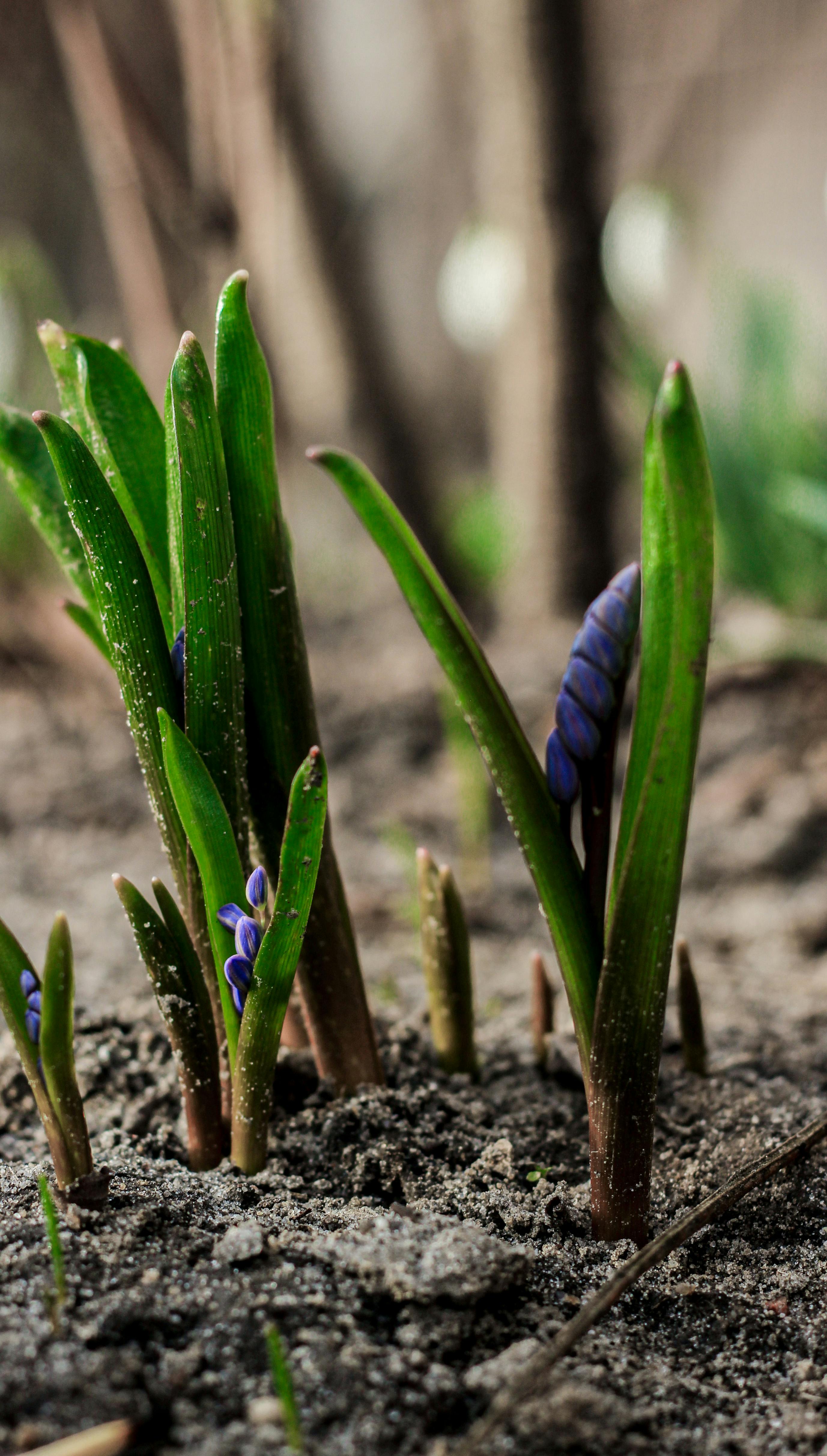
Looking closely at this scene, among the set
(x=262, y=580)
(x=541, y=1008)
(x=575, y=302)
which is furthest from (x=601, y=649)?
(x=575, y=302)

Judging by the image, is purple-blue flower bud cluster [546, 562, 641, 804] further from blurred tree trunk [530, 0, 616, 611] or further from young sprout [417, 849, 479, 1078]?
blurred tree trunk [530, 0, 616, 611]

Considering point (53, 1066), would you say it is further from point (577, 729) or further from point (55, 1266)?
point (577, 729)

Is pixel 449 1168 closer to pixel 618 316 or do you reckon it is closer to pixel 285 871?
pixel 285 871

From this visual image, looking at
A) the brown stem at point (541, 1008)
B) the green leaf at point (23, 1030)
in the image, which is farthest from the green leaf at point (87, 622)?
the brown stem at point (541, 1008)

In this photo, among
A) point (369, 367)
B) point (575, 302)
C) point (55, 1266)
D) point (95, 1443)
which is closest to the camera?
point (95, 1443)

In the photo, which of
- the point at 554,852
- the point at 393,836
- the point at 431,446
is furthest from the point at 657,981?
the point at 431,446

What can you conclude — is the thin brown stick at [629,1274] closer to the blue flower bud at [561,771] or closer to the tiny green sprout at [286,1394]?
the tiny green sprout at [286,1394]
